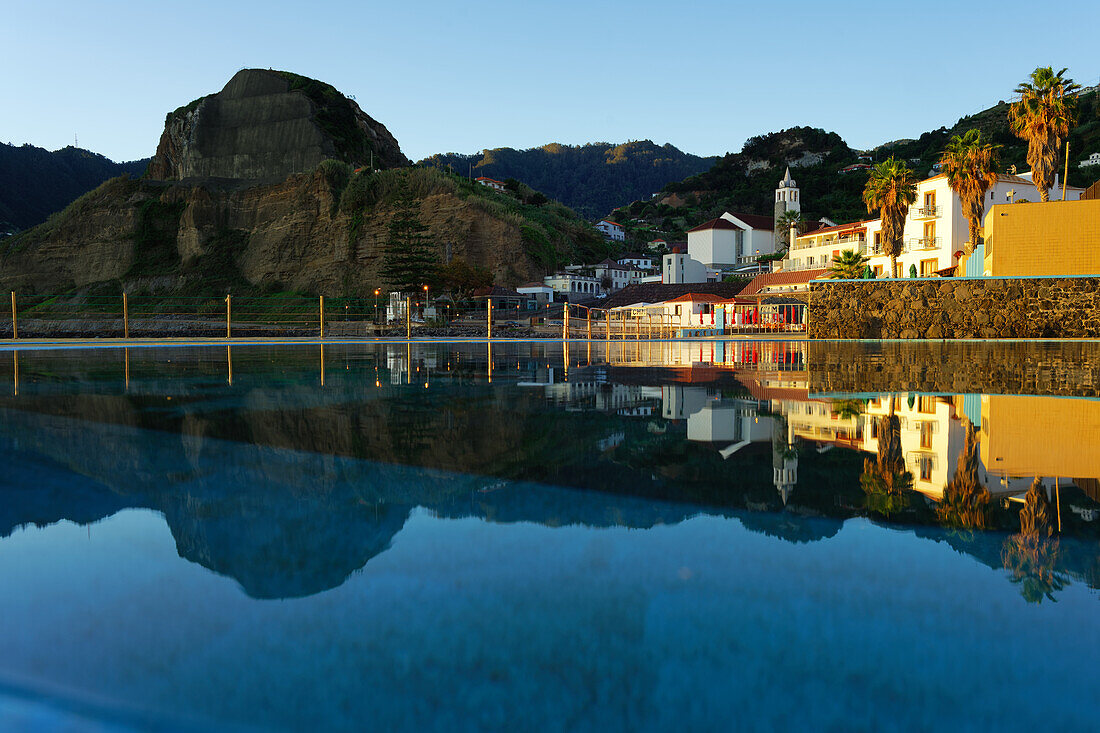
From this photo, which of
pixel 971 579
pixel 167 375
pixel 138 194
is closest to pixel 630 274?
pixel 138 194

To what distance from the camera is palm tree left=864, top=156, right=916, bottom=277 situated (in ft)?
103

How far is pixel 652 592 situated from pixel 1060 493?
63.9 inches

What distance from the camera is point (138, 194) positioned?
6706 cm

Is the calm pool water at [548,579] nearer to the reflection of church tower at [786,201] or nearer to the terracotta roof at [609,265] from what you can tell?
the terracotta roof at [609,265]

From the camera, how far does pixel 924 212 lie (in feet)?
125

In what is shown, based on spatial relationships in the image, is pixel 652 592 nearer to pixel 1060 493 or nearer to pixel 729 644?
pixel 729 644

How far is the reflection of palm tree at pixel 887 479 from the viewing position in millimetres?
2141

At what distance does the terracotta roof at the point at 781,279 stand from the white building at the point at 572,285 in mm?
16801

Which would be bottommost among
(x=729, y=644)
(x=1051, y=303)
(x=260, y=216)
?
(x=729, y=644)

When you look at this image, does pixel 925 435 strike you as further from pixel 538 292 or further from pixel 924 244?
pixel 538 292

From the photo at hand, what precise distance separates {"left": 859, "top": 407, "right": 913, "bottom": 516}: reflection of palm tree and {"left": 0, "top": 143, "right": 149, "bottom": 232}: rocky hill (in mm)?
133602

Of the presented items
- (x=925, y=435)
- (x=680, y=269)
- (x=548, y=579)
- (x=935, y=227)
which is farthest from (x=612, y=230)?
(x=548, y=579)

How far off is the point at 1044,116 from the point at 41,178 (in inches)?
5758

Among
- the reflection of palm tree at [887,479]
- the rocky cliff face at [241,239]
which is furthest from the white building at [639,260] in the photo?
the reflection of palm tree at [887,479]
